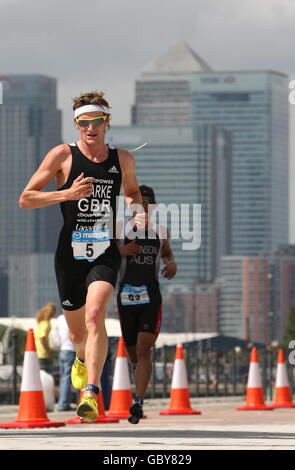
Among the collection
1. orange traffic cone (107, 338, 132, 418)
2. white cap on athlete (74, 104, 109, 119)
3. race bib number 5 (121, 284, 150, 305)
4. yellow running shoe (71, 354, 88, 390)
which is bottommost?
orange traffic cone (107, 338, 132, 418)

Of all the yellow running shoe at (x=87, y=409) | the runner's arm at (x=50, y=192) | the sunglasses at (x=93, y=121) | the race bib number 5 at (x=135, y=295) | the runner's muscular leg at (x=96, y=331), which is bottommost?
the yellow running shoe at (x=87, y=409)

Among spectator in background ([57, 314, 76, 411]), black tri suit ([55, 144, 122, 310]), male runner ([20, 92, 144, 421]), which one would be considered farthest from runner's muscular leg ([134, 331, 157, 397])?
spectator in background ([57, 314, 76, 411])

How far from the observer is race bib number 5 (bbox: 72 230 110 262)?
31.3 ft

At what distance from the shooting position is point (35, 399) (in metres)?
12.2

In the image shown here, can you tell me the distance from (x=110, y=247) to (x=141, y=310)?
2.68 m

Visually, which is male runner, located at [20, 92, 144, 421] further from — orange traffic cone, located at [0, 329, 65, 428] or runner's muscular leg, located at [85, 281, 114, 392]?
orange traffic cone, located at [0, 329, 65, 428]

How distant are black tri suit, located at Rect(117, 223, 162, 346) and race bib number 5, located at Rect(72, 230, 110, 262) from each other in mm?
2651

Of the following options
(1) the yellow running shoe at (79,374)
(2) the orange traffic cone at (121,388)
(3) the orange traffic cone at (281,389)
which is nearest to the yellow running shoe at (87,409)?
(1) the yellow running shoe at (79,374)

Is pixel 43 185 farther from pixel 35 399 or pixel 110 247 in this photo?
pixel 35 399

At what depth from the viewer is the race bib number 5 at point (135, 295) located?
12.3 meters

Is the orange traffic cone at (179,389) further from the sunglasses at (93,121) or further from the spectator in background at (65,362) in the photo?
the sunglasses at (93,121)

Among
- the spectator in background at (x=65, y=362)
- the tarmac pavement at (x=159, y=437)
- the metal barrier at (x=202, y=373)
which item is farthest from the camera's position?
the metal barrier at (x=202, y=373)
